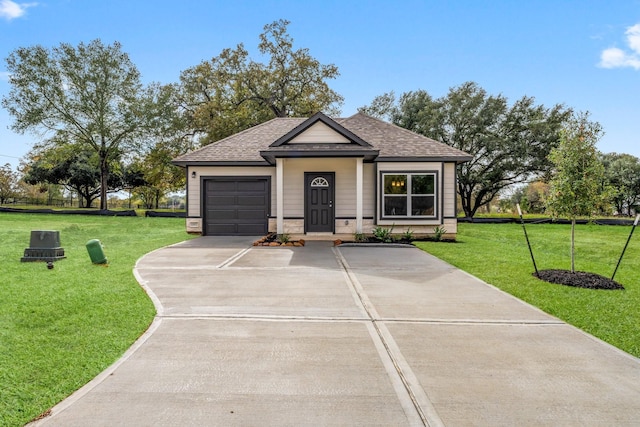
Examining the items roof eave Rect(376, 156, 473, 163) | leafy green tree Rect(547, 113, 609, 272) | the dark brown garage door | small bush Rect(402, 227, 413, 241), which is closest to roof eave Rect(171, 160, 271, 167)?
the dark brown garage door

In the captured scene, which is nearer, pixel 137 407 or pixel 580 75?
pixel 137 407

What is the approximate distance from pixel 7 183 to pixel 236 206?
49672 mm

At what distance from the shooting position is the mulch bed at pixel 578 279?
19.0 feet

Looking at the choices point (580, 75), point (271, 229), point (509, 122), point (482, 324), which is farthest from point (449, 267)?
point (509, 122)

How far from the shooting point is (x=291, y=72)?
27656 millimetres

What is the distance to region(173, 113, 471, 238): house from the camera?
12.4 meters

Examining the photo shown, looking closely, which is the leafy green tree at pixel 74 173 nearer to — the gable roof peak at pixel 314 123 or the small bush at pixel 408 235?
the gable roof peak at pixel 314 123

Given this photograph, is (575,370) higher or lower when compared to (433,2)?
lower

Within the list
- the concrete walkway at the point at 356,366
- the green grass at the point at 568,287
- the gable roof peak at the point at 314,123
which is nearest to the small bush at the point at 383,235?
the green grass at the point at 568,287

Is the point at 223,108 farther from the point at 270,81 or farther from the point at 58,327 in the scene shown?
the point at 58,327

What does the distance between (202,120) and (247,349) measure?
26328 mm

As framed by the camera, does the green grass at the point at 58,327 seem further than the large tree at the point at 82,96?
No

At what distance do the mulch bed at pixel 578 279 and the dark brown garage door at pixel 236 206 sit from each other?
963 cm

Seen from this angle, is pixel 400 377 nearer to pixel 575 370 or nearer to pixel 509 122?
pixel 575 370
